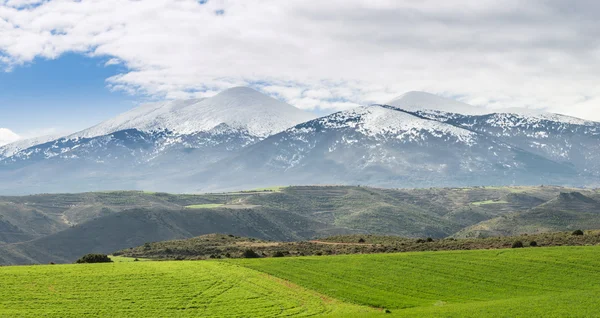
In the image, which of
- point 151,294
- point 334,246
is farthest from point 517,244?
point 151,294

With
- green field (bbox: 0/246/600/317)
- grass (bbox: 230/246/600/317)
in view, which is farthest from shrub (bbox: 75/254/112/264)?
grass (bbox: 230/246/600/317)

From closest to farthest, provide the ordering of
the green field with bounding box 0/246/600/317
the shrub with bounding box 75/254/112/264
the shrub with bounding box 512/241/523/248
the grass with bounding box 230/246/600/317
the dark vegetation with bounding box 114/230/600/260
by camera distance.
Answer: the grass with bounding box 230/246/600/317
the green field with bounding box 0/246/600/317
the shrub with bounding box 75/254/112/264
the shrub with bounding box 512/241/523/248
the dark vegetation with bounding box 114/230/600/260

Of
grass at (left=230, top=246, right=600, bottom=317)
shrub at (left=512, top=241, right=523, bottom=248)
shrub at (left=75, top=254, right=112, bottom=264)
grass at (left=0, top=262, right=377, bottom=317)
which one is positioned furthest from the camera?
shrub at (left=512, top=241, right=523, bottom=248)

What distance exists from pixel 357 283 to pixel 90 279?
2709 centimetres

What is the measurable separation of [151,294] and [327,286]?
58.8ft

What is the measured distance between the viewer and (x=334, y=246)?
113m

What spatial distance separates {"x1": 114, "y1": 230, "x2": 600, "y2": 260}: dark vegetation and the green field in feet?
42.0

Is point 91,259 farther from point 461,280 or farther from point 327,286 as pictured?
point 461,280

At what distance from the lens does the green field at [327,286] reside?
60844 mm

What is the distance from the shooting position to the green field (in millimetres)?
60844

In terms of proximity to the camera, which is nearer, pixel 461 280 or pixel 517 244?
pixel 461 280

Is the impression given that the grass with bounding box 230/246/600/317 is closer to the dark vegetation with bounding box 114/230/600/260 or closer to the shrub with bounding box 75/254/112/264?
the dark vegetation with bounding box 114/230/600/260

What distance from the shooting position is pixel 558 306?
2282 inches

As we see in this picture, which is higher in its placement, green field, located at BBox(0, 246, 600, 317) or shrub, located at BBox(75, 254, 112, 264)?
shrub, located at BBox(75, 254, 112, 264)
